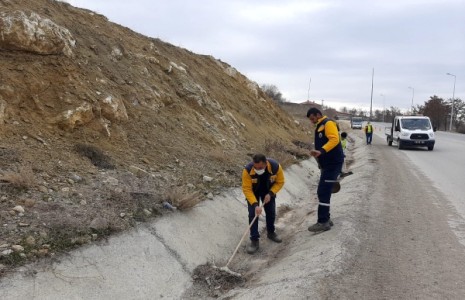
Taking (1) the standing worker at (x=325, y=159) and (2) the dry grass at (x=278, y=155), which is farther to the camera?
(2) the dry grass at (x=278, y=155)

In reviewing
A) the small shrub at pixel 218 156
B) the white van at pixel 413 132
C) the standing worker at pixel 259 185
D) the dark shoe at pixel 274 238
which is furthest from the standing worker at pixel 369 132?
the standing worker at pixel 259 185

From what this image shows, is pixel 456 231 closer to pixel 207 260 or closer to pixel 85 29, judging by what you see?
pixel 207 260

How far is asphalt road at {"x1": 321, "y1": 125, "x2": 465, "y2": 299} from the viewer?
15.1 ft

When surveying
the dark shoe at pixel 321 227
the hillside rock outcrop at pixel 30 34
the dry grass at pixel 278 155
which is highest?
the hillside rock outcrop at pixel 30 34

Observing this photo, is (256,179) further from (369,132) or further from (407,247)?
(369,132)

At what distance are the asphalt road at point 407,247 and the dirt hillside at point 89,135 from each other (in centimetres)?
282

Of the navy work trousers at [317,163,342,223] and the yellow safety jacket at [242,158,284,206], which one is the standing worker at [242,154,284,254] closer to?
the yellow safety jacket at [242,158,284,206]

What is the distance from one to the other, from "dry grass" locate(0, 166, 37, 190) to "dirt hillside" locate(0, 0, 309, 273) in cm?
2

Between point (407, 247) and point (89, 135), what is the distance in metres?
5.90

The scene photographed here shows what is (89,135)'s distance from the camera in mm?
8328

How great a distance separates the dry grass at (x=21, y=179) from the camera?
5.50 metres

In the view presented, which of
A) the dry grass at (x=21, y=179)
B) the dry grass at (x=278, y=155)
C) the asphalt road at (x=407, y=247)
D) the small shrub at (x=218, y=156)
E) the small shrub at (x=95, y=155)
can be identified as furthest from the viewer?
the dry grass at (x=278, y=155)

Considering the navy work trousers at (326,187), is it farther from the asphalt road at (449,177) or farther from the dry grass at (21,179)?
the dry grass at (21,179)

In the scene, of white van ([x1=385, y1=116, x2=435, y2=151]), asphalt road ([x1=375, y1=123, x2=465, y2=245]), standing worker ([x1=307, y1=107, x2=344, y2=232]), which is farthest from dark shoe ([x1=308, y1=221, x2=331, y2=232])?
white van ([x1=385, y1=116, x2=435, y2=151])
